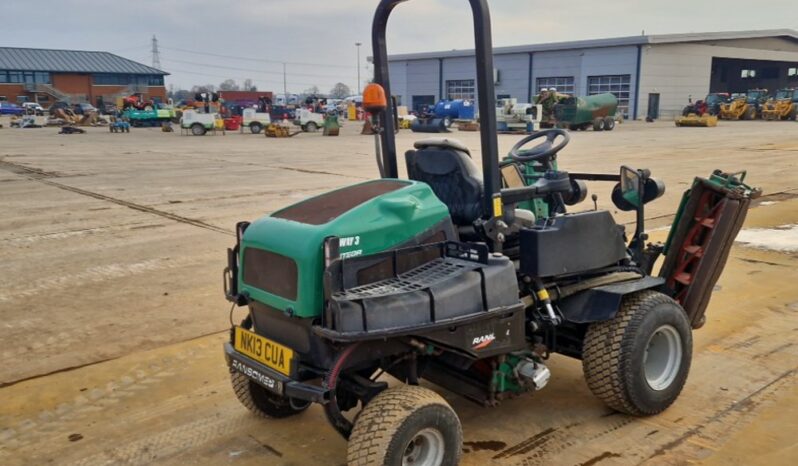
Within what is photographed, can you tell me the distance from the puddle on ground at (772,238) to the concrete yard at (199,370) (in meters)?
0.03

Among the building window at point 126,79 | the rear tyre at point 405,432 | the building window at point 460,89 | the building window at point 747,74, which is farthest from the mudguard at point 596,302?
the building window at point 126,79

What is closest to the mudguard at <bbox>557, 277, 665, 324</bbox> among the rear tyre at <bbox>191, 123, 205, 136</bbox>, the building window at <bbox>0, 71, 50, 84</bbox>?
the rear tyre at <bbox>191, 123, 205, 136</bbox>

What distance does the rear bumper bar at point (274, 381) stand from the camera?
280cm

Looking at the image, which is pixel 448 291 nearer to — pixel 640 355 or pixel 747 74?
pixel 640 355

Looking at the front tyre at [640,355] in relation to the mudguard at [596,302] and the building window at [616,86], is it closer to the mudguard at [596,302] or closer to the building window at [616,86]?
the mudguard at [596,302]

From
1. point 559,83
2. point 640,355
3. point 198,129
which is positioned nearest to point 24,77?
point 198,129

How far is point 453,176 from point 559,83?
52.1 metres

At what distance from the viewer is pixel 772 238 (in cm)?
848

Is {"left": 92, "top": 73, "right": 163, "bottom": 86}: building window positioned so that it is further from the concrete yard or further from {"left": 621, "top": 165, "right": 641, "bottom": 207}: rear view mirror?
{"left": 621, "top": 165, "right": 641, "bottom": 207}: rear view mirror

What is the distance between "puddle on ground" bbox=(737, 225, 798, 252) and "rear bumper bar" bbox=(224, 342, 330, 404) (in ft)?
22.3

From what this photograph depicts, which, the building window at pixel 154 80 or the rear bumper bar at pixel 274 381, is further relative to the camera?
the building window at pixel 154 80

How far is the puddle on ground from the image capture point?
8031 millimetres

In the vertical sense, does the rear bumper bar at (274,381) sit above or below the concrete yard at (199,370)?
above

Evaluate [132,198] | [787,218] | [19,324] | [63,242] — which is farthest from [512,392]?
[132,198]
